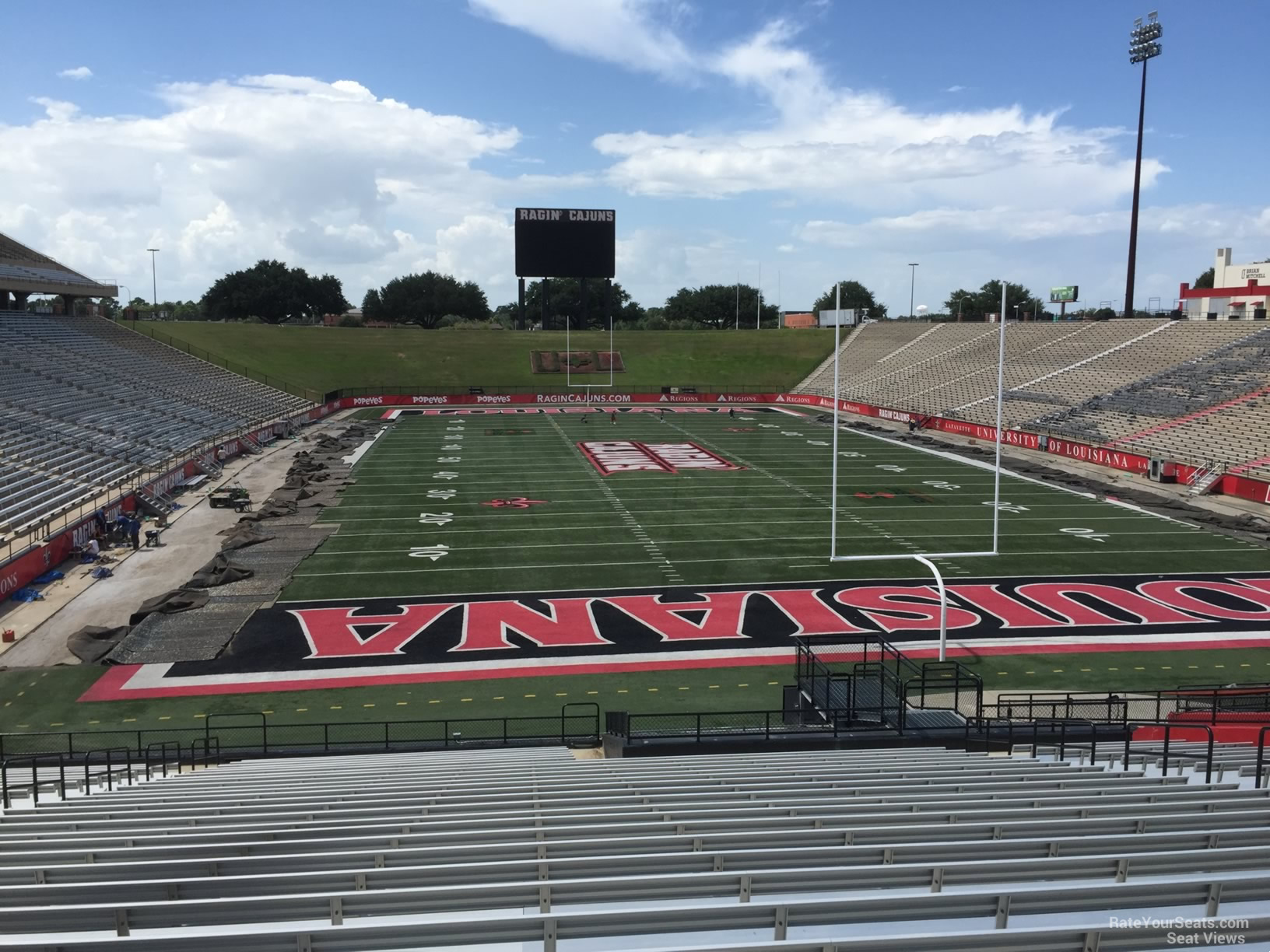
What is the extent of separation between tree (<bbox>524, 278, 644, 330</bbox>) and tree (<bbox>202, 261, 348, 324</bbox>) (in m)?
26.2

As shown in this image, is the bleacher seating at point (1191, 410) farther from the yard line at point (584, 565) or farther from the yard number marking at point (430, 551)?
the yard number marking at point (430, 551)

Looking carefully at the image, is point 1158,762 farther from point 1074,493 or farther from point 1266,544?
point 1074,493

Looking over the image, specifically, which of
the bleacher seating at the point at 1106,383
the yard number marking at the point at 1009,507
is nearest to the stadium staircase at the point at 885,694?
the yard number marking at the point at 1009,507

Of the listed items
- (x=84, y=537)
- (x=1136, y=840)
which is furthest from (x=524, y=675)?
(x=84, y=537)

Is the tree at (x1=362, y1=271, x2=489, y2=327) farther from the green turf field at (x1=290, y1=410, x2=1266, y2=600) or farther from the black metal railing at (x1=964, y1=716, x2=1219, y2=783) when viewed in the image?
the black metal railing at (x1=964, y1=716, x2=1219, y2=783)

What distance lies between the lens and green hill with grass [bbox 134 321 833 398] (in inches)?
2635

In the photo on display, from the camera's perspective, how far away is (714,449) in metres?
43.0

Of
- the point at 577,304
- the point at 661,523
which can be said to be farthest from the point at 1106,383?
the point at 577,304

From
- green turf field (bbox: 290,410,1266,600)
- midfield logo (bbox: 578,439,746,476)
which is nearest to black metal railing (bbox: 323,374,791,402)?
midfield logo (bbox: 578,439,746,476)

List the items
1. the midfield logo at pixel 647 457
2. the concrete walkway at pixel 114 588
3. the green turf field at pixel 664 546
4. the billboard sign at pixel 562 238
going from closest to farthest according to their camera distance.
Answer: the green turf field at pixel 664 546, the concrete walkway at pixel 114 588, the midfield logo at pixel 647 457, the billboard sign at pixel 562 238

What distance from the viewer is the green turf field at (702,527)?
22.5 metres

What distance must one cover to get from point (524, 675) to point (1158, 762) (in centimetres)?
A: 997

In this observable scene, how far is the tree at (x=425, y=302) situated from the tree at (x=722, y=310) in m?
26.4

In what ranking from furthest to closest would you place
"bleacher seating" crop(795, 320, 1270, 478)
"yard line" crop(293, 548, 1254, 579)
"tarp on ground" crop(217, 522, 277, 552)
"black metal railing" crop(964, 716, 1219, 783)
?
"bleacher seating" crop(795, 320, 1270, 478) < "tarp on ground" crop(217, 522, 277, 552) < "yard line" crop(293, 548, 1254, 579) < "black metal railing" crop(964, 716, 1219, 783)
